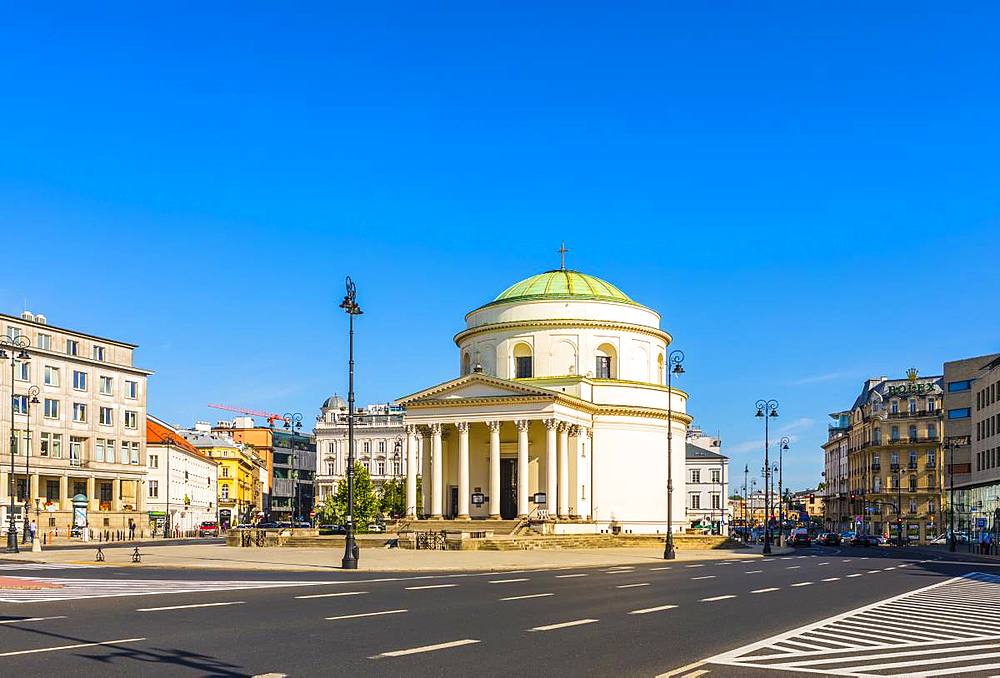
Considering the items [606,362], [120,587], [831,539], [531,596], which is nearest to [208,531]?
[606,362]

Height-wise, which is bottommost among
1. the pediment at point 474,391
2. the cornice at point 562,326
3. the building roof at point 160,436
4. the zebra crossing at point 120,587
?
the zebra crossing at point 120,587

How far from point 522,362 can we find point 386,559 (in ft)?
120

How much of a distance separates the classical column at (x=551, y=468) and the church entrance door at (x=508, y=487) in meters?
4.18

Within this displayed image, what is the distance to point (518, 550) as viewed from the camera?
5956 cm

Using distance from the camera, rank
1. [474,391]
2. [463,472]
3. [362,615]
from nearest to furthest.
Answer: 1. [362,615]
2. [463,472]
3. [474,391]

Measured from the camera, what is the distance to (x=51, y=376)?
89.4m

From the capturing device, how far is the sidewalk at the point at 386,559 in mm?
42156

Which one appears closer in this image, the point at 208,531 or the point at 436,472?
Answer: the point at 436,472

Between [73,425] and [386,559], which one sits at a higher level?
[73,425]

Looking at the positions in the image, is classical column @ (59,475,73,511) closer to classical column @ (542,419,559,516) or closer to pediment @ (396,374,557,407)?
pediment @ (396,374,557,407)

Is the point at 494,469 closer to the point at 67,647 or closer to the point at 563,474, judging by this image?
the point at 563,474

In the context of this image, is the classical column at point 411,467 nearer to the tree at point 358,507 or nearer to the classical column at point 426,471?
the classical column at point 426,471

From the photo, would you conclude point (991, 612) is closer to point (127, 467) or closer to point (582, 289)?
point (582, 289)

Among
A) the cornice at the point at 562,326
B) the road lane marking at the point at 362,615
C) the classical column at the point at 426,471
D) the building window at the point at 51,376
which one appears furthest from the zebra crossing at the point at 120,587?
the building window at the point at 51,376
